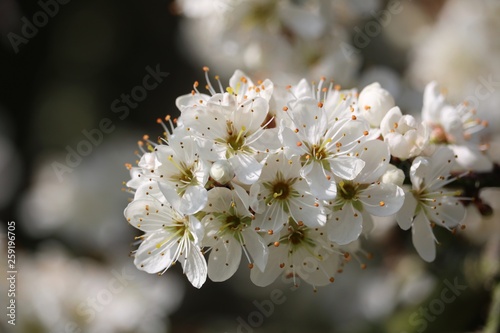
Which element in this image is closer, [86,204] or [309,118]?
[309,118]

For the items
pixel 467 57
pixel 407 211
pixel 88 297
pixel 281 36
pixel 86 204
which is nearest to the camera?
pixel 407 211

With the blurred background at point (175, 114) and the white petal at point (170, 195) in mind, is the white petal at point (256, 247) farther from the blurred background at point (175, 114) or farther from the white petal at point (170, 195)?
the blurred background at point (175, 114)

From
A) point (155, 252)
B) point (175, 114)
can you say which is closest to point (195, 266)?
point (155, 252)

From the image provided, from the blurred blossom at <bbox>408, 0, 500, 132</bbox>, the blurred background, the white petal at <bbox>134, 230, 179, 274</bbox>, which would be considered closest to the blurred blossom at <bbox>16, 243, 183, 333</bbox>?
the blurred background

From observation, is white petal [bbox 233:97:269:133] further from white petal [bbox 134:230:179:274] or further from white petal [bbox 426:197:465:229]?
white petal [bbox 426:197:465:229]

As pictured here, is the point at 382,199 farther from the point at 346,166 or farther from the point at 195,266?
the point at 195,266

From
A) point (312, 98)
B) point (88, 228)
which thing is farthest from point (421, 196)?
point (88, 228)

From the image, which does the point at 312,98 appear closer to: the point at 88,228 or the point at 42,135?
the point at 88,228

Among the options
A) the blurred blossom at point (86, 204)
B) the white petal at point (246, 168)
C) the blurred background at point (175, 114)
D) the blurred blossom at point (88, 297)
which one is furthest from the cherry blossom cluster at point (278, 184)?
the blurred blossom at point (86, 204)
